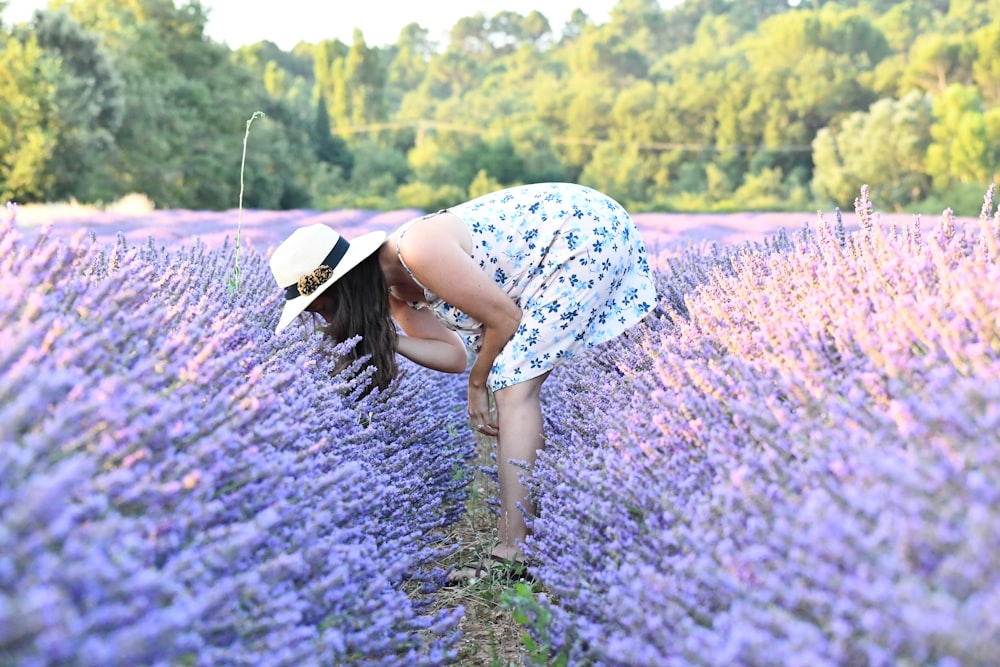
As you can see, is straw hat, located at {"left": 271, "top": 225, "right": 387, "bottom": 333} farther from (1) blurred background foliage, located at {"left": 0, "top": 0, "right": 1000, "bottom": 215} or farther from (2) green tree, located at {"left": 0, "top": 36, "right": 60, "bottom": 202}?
(2) green tree, located at {"left": 0, "top": 36, "right": 60, "bottom": 202}

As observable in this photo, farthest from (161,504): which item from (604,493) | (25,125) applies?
(25,125)

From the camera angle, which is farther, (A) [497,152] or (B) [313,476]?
(A) [497,152]

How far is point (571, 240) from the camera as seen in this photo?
9.30 ft

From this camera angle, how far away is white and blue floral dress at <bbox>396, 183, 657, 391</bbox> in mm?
2805

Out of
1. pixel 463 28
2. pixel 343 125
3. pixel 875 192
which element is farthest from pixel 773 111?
pixel 463 28

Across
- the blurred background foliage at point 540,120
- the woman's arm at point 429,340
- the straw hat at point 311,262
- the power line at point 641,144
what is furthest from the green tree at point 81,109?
the power line at point 641,144

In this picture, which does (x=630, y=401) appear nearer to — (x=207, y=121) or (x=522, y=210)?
(x=522, y=210)

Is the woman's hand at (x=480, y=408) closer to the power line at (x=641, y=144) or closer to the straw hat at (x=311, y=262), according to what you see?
the straw hat at (x=311, y=262)

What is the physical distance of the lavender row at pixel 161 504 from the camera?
100cm

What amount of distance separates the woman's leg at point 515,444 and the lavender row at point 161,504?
63 centimetres

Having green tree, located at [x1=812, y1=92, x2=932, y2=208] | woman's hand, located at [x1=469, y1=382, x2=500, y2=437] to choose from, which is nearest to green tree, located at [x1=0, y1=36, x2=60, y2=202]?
woman's hand, located at [x1=469, y1=382, x2=500, y2=437]

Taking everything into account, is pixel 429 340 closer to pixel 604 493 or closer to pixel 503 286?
pixel 503 286

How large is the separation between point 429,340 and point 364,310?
1.86 feet

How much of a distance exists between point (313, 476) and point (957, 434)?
114 cm
